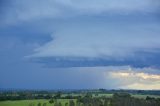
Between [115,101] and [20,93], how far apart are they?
4.97 metres

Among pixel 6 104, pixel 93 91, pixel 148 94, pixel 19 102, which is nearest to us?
pixel 6 104

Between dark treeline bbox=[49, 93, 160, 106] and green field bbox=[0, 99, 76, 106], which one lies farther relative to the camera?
dark treeline bbox=[49, 93, 160, 106]

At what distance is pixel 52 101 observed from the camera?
19875 millimetres

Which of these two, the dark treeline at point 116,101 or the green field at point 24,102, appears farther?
the dark treeline at point 116,101

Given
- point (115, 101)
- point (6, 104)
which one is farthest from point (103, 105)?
point (6, 104)

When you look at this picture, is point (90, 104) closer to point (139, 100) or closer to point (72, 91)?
point (139, 100)

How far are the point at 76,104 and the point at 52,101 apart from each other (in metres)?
1.32

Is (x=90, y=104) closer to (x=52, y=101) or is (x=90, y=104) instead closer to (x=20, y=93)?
(x=52, y=101)

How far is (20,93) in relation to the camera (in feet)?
63.0

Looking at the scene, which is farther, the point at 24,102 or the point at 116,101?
the point at 116,101

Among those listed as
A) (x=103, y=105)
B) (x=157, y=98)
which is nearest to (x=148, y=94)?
(x=157, y=98)

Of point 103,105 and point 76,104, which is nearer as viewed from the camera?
point 103,105

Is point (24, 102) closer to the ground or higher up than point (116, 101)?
higher up

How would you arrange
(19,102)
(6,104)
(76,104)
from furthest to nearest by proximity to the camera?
(76,104), (19,102), (6,104)
